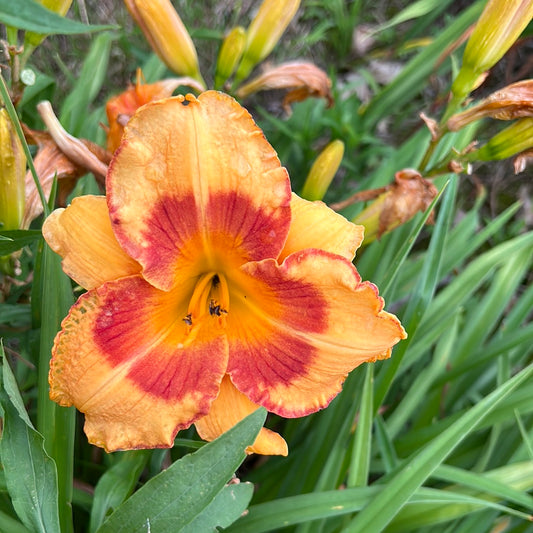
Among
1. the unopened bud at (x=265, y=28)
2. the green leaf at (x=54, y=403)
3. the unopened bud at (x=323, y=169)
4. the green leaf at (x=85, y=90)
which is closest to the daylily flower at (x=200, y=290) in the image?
the green leaf at (x=54, y=403)

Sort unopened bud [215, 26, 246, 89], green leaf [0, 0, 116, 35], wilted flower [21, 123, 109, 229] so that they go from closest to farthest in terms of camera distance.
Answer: green leaf [0, 0, 116, 35]
wilted flower [21, 123, 109, 229]
unopened bud [215, 26, 246, 89]

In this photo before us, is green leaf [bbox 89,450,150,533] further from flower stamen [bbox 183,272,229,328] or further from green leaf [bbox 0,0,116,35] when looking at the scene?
green leaf [bbox 0,0,116,35]

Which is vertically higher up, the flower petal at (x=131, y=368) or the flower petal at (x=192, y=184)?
the flower petal at (x=192, y=184)

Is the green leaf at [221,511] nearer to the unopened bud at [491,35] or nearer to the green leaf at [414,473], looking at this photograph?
the green leaf at [414,473]

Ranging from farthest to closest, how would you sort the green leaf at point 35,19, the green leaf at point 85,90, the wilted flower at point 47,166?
1. the green leaf at point 85,90
2. the wilted flower at point 47,166
3. the green leaf at point 35,19

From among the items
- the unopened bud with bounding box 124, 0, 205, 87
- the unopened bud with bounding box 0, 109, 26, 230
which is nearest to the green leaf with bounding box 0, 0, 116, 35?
the unopened bud with bounding box 0, 109, 26, 230

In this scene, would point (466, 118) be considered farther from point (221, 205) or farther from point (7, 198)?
point (7, 198)
